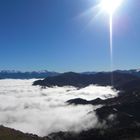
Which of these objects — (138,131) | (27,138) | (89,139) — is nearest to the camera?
(27,138)

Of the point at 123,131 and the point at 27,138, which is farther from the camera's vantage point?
the point at 123,131

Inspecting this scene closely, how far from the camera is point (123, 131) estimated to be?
180 meters

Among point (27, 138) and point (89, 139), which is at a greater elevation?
point (27, 138)

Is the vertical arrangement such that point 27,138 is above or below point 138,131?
above

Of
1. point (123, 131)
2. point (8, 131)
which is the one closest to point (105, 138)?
point (123, 131)

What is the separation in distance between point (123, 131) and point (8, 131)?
92.9 m

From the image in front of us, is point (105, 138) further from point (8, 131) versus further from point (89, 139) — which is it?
point (8, 131)

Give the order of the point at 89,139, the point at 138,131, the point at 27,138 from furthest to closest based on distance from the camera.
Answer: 1. the point at 89,139
2. the point at 138,131
3. the point at 27,138

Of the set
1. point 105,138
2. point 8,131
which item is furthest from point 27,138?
point 105,138

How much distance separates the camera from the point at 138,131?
170 meters

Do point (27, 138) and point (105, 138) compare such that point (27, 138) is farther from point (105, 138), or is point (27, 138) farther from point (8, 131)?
point (105, 138)

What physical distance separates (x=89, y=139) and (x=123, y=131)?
65.6 ft

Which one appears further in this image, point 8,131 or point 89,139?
→ point 89,139

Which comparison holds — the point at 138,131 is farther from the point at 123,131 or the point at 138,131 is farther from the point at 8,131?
the point at 8,131
